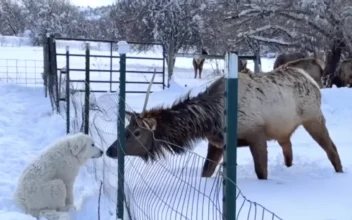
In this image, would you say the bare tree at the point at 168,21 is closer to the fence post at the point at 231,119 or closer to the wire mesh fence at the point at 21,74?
the wire mesh fence at the point at 21,74

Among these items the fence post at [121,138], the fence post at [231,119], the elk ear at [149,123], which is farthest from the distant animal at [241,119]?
the fence post at [231,119]

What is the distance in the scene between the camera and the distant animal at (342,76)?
62.4 ft

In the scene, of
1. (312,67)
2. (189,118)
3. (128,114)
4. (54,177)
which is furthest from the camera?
(312,67)

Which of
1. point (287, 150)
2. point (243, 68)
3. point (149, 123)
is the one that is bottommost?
point (287, 150)

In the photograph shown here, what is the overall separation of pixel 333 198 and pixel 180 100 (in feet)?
6.74

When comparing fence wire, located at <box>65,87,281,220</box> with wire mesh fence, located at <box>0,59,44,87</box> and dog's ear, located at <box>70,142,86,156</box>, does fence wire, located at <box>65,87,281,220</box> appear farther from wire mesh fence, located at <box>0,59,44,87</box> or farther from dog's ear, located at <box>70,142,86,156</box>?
wire mesh fence, located at <box>0,59,44,87</box>

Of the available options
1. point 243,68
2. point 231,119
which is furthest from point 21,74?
point 231,119

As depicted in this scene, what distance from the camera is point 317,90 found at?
24.2 ft

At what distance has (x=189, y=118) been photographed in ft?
21.3

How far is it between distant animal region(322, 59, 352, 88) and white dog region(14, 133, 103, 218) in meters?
14.7

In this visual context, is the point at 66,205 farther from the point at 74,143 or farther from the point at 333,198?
the point at 333,198

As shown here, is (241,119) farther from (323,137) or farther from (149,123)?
(323,137)

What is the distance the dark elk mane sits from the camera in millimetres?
6398

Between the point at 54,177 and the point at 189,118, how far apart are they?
172cm
